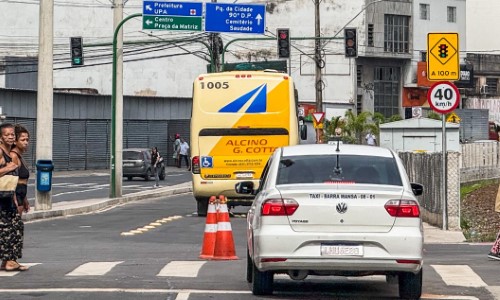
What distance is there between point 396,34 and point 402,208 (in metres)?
75.7

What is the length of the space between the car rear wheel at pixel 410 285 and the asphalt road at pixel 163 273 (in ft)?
1.11

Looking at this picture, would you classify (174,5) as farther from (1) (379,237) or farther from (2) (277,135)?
(1) (379,237)

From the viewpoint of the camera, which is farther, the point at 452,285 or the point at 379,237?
the point at 452,285

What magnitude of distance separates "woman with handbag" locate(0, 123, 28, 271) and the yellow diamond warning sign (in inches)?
426

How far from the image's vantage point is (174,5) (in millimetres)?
48062

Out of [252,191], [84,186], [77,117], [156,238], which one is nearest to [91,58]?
[77,117]

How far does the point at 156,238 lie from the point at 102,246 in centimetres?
236

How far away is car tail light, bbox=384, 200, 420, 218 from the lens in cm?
Result: 1202

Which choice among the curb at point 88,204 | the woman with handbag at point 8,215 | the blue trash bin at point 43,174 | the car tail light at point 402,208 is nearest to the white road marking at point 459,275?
the car tail light at point 402,208

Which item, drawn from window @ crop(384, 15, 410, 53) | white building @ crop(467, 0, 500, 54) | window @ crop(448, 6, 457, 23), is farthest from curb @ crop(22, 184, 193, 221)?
white building @ crop(467, 0, 500, 54)

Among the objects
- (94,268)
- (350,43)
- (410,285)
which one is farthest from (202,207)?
(350,43)

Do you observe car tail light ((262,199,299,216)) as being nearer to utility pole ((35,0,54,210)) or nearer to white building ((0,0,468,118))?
utility pole ((35,0,54,210))

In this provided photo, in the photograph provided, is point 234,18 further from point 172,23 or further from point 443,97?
point 443,97

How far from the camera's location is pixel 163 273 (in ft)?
49.0
